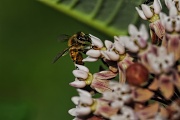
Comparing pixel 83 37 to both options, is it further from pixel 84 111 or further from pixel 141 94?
pixel 141 94

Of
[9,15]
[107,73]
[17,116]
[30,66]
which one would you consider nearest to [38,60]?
[30,66]

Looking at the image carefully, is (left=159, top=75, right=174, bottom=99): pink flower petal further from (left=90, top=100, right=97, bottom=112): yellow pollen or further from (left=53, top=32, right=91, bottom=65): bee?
(left=53, top=32, right=91, bottom=65): bee

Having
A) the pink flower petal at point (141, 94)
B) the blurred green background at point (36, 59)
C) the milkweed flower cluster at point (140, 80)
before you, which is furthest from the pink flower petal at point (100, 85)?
the blurred green background at point (36, 59)

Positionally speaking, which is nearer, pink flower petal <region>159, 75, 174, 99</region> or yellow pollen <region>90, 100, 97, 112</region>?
pink flower petal <region>159, 75, 174, 99</region>

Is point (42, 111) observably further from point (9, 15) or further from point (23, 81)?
point (9, 15)

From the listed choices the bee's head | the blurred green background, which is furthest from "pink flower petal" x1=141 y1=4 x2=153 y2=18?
the blurred green background

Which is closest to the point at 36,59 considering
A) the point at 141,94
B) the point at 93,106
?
the point at 93,106
